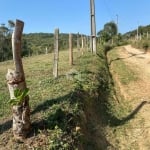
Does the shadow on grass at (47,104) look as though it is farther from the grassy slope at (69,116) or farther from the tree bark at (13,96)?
the tree bark at (13,96)

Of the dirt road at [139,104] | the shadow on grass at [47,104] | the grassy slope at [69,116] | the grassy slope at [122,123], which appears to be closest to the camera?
the grassy slope at [69,116]

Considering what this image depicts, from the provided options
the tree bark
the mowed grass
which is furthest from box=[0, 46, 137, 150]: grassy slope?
the tree bark

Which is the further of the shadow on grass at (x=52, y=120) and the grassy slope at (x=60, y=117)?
the shadow on grass at (x=52, y=120)

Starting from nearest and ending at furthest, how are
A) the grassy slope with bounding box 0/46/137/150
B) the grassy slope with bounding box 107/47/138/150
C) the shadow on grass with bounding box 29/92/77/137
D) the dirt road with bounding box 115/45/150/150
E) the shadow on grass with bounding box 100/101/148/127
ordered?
the grassy slope with bounding box 0/46/137/150
the shadow on grass with bounding box 29/92/77/137
the grassy slope with bounding box 107/47/138/150
the dirt road with bounding box 115/45/150/150
the shadow on grass with bounding box 100/101/148/127

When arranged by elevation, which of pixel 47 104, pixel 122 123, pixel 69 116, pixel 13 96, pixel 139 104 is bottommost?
pixel 122 123

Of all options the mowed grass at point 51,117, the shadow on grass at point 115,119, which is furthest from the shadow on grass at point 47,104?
the shadow on grass at point 115,119

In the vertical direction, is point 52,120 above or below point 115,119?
above

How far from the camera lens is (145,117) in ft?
35.6

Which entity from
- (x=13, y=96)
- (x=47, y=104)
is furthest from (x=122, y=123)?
(x=13, y=96)

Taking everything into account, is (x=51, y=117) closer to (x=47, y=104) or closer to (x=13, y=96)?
(x=13, y=96)

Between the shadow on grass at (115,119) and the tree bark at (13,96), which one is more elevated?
the tree bark at (13,96)

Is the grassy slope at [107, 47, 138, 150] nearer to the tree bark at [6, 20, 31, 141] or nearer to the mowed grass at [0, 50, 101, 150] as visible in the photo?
the mowed grass at [0, 50, 101, 150]

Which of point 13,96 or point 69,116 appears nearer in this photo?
point 13,96

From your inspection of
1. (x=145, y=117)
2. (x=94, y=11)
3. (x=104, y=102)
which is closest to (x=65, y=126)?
(x=145, y=117)
